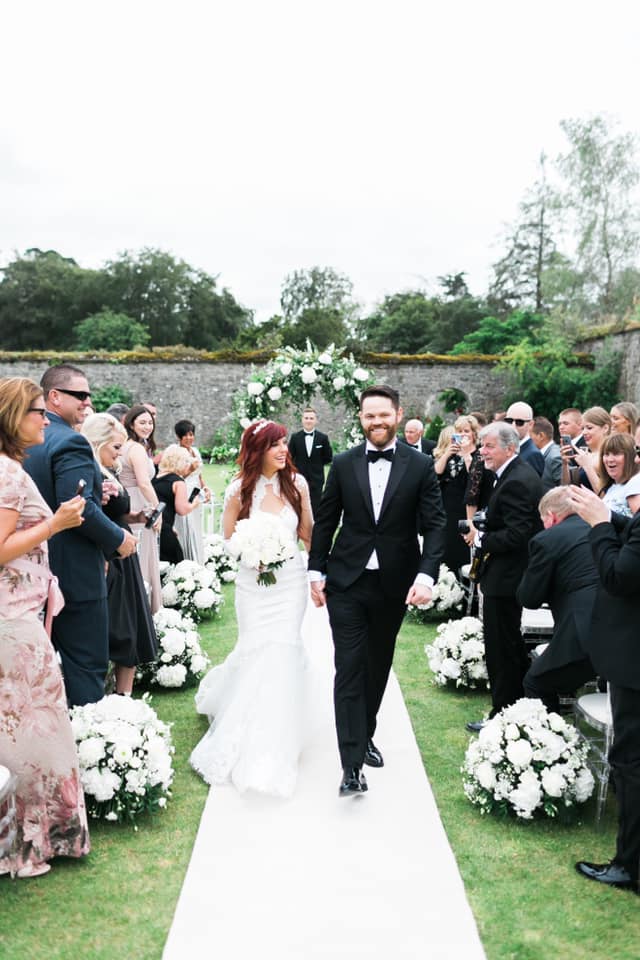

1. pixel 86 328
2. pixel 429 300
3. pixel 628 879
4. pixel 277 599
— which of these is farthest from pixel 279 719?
pixel 429 300

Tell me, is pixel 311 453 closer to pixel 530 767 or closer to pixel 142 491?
pixel 142 491

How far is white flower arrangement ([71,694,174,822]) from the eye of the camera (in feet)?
11.6

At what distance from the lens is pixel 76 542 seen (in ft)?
12.8

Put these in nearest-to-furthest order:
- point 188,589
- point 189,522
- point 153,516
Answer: point 153,516
point 188,589
point 189,522

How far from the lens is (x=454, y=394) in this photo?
29.9 metres

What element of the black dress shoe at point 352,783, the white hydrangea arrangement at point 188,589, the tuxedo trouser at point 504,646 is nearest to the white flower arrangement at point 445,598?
the white hydrangea arrangement at point 188,589

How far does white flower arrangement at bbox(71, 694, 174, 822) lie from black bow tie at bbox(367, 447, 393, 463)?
178 centimetres

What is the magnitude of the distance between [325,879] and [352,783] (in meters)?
0.62

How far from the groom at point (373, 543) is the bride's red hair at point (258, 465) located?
0.61 metres

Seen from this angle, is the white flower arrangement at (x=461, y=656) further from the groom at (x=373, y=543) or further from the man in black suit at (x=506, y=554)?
the groom at (x=373, y=543)

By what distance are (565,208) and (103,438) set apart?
31.1 metres

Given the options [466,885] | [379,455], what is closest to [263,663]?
[379,455]

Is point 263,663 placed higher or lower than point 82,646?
lower

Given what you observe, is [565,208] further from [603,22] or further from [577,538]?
[577,538]
